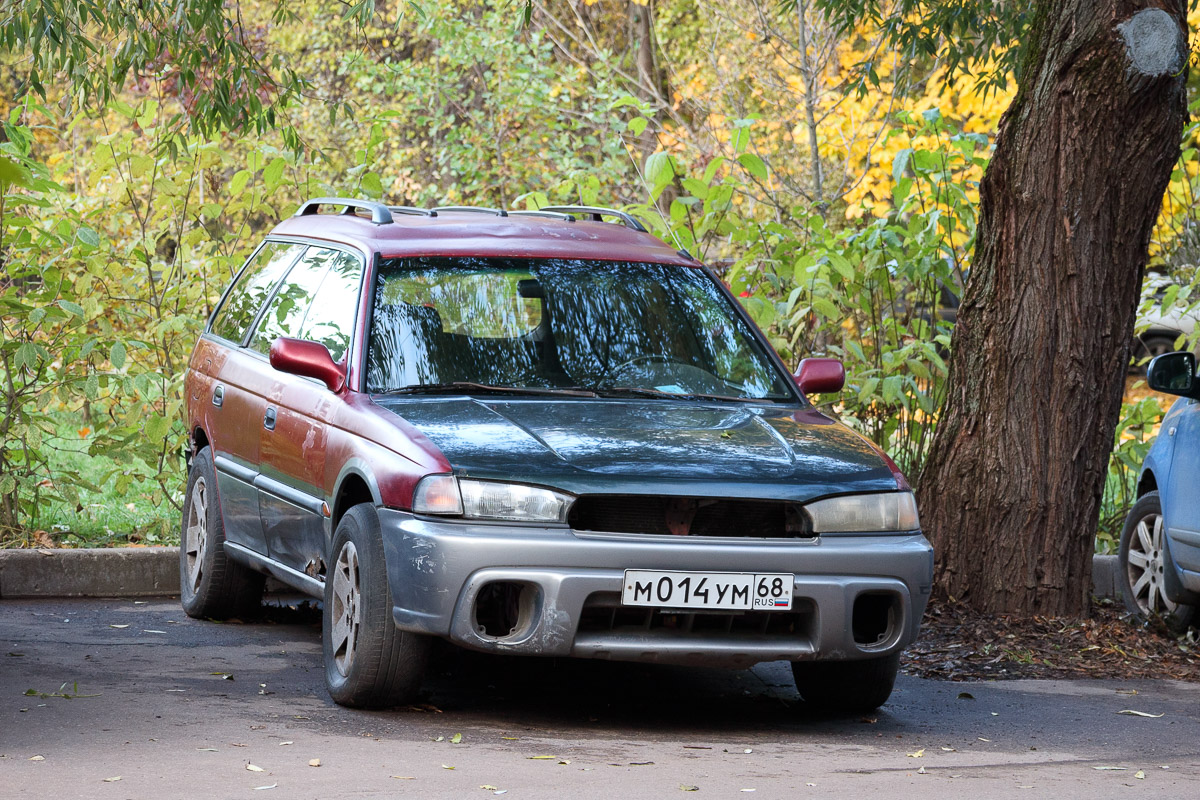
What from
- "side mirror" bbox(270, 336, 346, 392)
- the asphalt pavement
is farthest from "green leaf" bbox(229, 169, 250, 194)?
"side mirror" bbox(270, 336, 346, 392)

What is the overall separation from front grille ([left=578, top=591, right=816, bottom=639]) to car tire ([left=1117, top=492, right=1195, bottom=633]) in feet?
9.87

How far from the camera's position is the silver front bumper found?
16.9 feet

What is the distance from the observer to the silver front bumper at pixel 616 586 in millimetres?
5137

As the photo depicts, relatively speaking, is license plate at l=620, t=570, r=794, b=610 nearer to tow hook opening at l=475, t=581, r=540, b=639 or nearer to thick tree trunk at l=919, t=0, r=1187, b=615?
tow hook opening at l=475, t=581, r=540, b=639

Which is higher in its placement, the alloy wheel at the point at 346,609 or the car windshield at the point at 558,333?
the car windshield at the point at 558,333

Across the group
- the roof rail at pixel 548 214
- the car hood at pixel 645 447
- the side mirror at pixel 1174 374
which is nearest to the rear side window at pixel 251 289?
the roof rail at pixel 548 214

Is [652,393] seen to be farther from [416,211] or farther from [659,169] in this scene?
[659,169]

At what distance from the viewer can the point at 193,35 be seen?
8109 millimetres

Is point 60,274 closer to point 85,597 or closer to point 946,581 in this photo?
point 85,597

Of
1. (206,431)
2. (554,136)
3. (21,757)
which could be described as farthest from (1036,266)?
(554,136)

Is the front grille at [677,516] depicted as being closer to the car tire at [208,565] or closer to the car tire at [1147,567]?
the car tire at [208,565]

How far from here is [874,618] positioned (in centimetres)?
562

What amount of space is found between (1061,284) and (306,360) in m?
3.42

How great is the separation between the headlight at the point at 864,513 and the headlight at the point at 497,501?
2.69 feet
